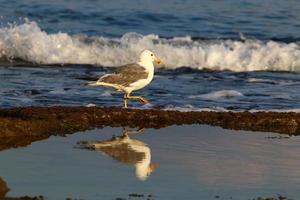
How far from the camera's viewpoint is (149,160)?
7828 mm

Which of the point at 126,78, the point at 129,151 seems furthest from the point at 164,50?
the point at 129,151

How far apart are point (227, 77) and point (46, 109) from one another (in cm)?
646

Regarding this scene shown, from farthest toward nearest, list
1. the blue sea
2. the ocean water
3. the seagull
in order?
the ocean water
the seagull
the blue sea

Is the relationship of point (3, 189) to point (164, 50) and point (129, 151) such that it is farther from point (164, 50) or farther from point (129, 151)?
point (164, 50)

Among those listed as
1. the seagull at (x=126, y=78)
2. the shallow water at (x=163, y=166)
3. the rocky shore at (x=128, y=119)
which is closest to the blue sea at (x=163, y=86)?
the shallow water at (x=163, y=166)

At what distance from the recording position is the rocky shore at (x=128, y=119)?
30.0 ft

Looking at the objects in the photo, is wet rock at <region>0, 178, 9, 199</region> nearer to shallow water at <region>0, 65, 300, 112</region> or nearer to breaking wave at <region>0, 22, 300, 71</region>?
shallow water at <region>0, 65, 300, 112</region>

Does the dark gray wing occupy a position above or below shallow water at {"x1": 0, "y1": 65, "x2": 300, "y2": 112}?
above

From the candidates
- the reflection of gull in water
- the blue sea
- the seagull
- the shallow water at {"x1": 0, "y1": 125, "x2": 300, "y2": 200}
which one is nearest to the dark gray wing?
the seagull

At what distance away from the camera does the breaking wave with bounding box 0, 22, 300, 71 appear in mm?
17297

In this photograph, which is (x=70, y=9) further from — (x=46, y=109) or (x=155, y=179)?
(x=155, y=179)

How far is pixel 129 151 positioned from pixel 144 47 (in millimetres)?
10462

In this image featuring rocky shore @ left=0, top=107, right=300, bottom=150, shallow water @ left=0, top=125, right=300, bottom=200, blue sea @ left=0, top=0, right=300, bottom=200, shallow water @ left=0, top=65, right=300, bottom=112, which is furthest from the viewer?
shallow water @ left=0, top=65, right=300, bottom=112

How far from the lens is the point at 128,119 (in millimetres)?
9656
